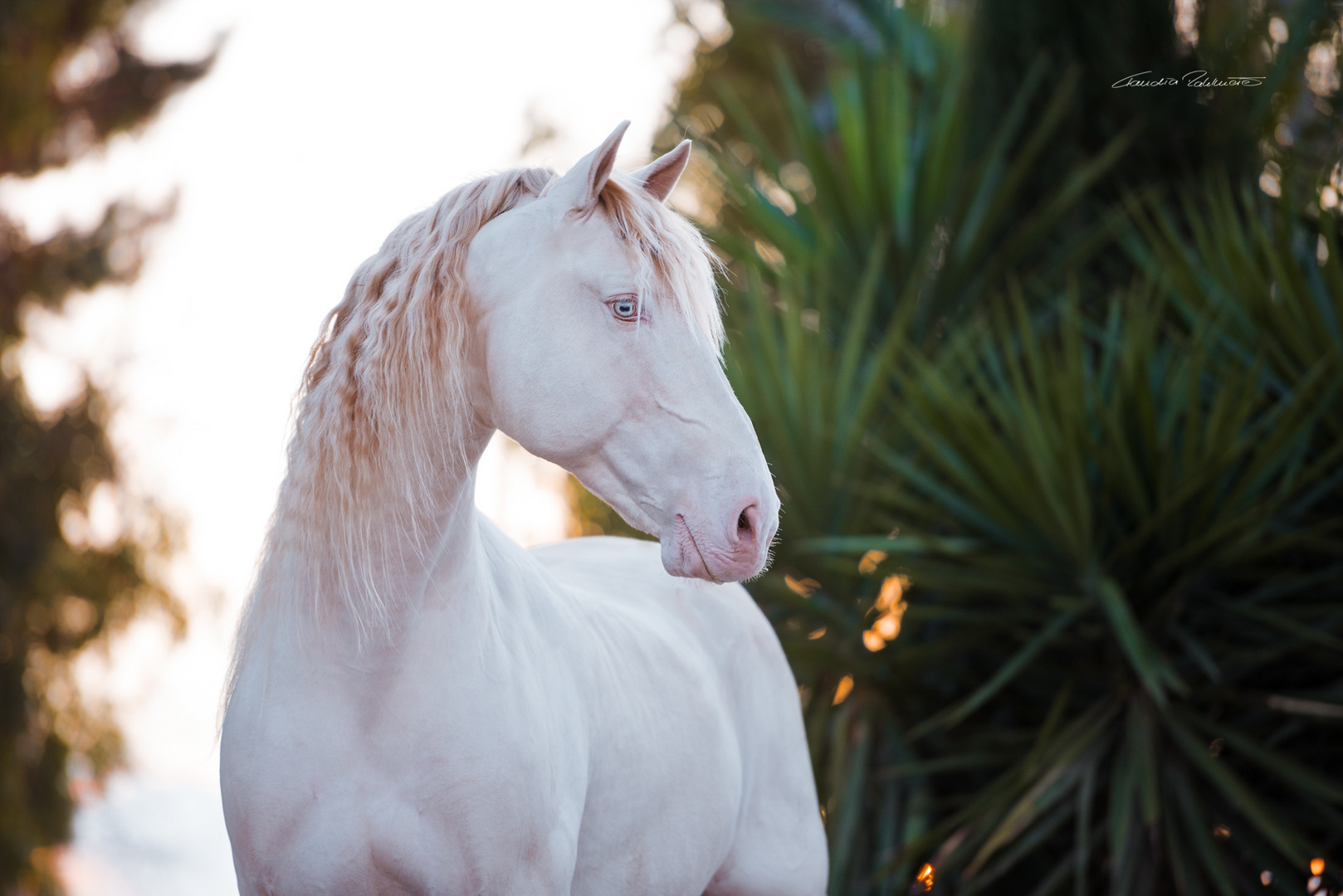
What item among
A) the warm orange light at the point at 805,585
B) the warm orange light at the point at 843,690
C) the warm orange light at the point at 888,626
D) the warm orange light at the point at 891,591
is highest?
the warm orange light at the point at 805,585

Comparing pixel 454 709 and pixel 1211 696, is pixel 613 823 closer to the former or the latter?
pixel 454 709

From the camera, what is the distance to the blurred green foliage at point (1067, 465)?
2.99 m

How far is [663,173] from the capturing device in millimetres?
1398

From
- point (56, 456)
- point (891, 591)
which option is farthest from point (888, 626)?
point (56, 456)

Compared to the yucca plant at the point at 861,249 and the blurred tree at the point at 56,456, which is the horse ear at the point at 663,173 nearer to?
the yucca plant at the point at 861,249

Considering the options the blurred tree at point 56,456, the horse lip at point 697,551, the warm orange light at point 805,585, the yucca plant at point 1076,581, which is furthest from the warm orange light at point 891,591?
the blurred tree at point 56,456

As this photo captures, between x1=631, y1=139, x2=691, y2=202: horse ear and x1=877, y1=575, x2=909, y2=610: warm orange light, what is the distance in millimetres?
2336

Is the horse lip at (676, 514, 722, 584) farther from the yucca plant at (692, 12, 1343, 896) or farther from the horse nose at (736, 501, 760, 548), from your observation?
the yucca plant at (692, 12, 1343, 896)

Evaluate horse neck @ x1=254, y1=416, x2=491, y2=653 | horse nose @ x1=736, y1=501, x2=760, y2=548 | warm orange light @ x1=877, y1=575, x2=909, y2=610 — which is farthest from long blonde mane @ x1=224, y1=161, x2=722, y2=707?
warm orange light @ x1=877, y1=575, x2=909, y2=610

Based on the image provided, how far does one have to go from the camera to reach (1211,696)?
3.08m

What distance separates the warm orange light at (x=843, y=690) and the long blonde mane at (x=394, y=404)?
7.92 feet

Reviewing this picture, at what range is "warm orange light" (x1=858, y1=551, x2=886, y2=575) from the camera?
11.2ft
